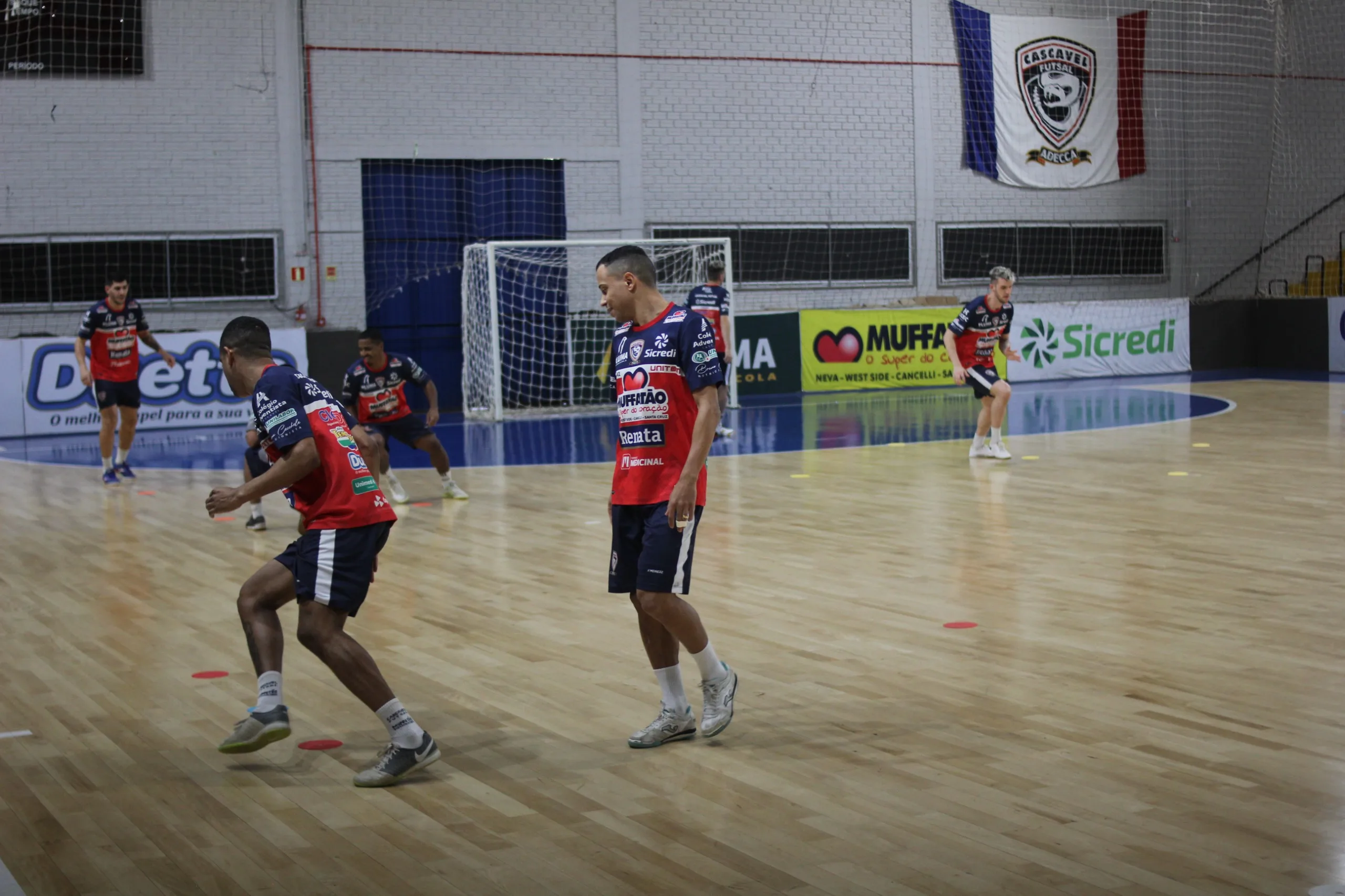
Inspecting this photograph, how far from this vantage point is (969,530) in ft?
32.1

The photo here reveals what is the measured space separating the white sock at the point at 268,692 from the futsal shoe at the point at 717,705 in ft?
5.08

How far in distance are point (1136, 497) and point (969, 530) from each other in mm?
1980

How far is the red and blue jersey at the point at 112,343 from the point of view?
13.9 meters

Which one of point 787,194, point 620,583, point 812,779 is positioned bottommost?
point 812,779

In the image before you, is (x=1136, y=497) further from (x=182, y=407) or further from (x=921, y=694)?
(x=182, y=407)

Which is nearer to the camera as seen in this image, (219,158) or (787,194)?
(219,158)

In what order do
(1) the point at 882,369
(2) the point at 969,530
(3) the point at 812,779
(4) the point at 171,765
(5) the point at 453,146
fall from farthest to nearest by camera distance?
(1) the point at 882,369, (5) the point at 453,146, (2) the point at 969,530, (4) the point at 171,765, (3) the point at 812,779

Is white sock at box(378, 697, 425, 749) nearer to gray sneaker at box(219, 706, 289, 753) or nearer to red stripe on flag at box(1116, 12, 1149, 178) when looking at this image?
gray sneaker at box(219, 706, 289, 753)

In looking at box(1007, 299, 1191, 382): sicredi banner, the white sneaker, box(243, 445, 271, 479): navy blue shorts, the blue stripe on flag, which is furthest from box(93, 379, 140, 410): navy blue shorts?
the blue stripe on flag

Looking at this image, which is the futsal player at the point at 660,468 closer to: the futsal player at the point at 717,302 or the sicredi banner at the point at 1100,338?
the futsal player at the point at 717,302

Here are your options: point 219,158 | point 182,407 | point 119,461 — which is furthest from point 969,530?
point 219,158

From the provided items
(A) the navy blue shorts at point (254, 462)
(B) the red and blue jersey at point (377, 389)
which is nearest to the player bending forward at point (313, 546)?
(A) the navy blue shorts at point (254, 462)

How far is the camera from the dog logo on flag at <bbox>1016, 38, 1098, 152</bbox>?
25.3 meters

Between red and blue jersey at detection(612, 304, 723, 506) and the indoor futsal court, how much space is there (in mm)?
18
